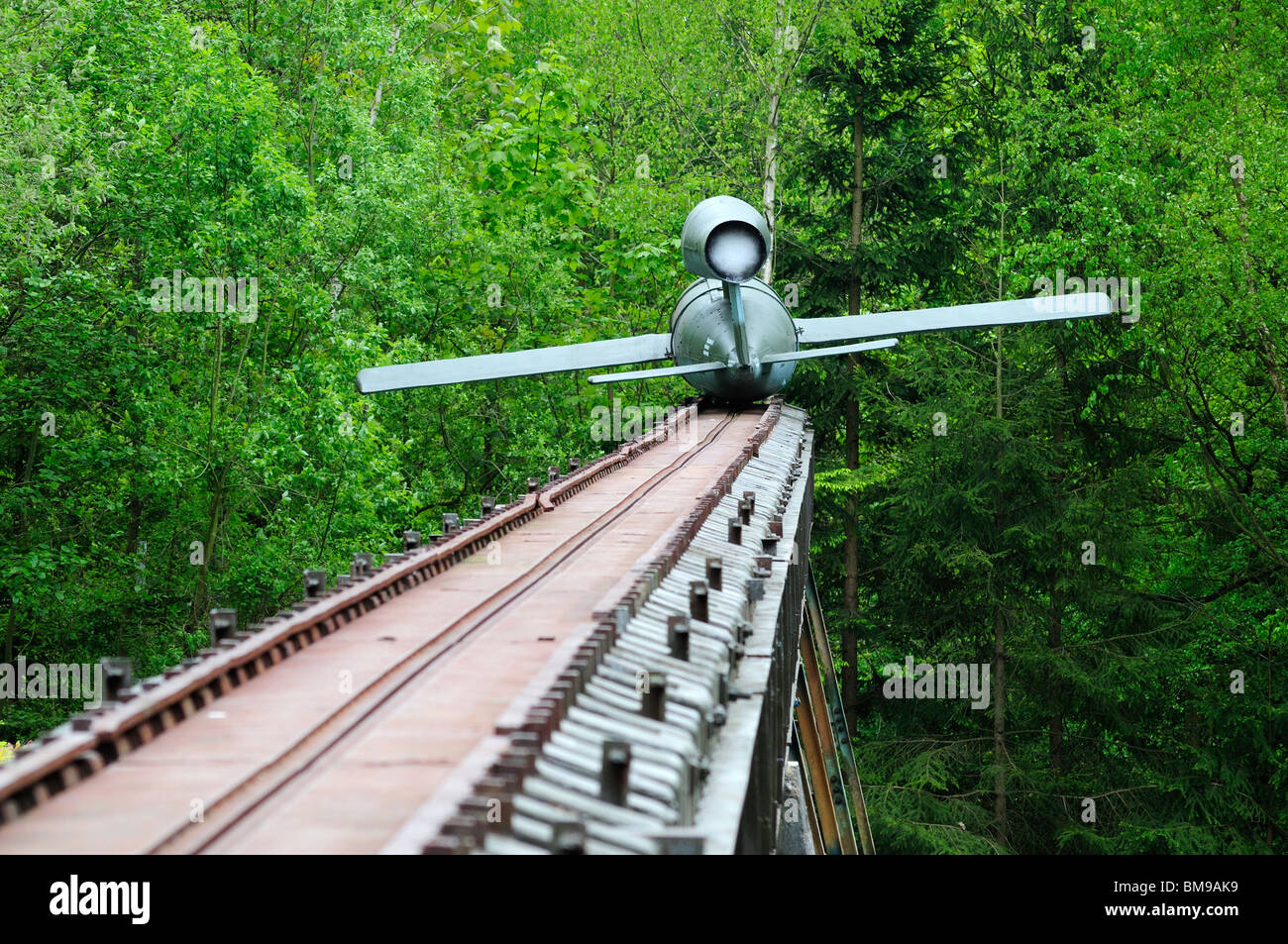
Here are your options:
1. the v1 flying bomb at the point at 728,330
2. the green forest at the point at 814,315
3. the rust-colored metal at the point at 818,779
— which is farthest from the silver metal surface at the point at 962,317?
the rust-colored metal at the point at 818,779

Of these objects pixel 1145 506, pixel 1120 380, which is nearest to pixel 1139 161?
pixel 1120 380

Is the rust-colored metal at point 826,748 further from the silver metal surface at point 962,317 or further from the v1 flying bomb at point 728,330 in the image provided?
the silver metal surface at point 962,317

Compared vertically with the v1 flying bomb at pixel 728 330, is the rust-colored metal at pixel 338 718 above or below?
below

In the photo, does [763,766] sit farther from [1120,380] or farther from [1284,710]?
[1120,380]

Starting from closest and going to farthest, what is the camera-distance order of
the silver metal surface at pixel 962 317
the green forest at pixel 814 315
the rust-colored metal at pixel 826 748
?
the rust-colored metal at pixel 826 748, the silver metal surface at pixel 962 317, the green forest at pixel 814 315

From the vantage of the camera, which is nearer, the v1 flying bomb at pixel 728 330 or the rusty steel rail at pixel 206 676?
the rusty steel rail at pixel 206 676

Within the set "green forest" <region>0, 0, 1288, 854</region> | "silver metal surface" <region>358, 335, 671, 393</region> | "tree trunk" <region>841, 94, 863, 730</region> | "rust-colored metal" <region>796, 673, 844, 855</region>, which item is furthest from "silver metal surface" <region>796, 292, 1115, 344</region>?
"tree trunk" <region>841, 94, 863, 730</region>
